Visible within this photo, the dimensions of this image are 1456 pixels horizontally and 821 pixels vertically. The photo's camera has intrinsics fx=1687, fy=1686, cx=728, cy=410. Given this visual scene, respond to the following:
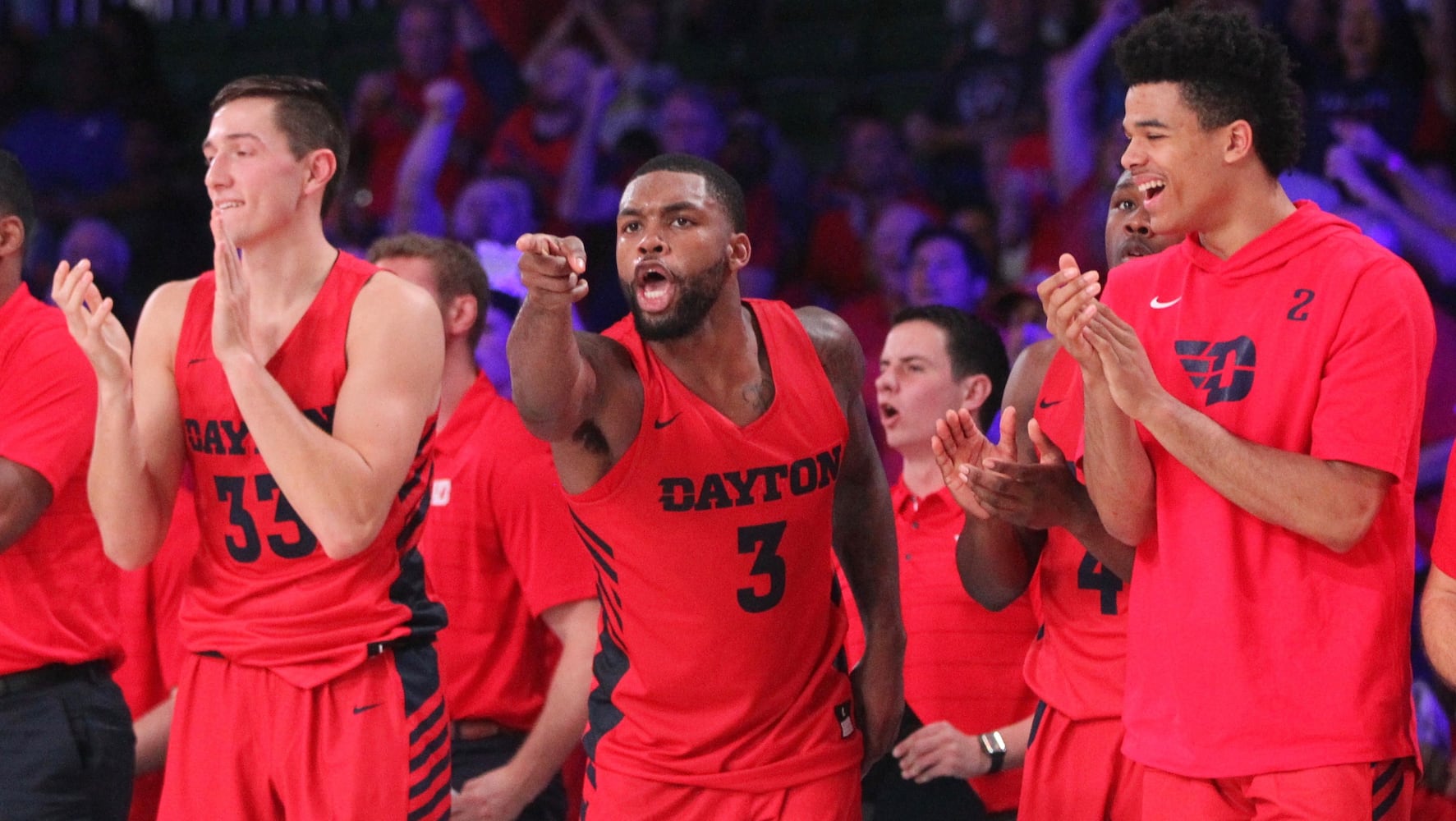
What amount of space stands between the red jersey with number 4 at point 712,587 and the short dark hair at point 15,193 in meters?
1.62

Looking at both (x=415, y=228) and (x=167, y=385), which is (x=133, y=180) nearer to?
(x=415, y=228)

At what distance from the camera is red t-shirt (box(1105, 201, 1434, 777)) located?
9.23 ft

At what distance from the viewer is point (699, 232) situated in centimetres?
353

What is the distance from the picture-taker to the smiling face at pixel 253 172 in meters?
3.63

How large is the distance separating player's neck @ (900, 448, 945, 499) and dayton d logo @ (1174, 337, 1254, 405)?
1662 mm

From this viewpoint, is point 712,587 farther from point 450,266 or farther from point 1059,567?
point 450,266

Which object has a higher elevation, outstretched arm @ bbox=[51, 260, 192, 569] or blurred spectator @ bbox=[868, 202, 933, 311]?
blurred spectator @ bbox=[868, 202, 933, 311]

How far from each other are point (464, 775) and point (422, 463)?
3.60 ft

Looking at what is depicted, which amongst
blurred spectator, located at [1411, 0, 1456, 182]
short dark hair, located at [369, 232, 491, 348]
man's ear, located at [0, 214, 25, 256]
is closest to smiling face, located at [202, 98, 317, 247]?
man's ear, located at [0, 214, 25, 256]

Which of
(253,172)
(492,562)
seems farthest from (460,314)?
(253,172)

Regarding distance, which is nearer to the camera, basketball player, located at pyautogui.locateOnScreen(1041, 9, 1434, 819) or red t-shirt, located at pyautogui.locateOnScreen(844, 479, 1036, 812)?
basketball player, located at pyautogui.locateOnScreen(1041, 9, 1434, 819)

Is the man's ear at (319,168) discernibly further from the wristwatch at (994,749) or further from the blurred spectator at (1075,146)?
the blurred spectator at (1075,146)

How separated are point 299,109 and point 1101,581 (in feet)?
6.71

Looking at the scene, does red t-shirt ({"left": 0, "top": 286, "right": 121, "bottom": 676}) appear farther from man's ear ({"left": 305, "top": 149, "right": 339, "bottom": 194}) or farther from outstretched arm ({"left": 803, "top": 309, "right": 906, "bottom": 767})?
outstretched arm ({"left": 803, "top": 309, "right": 906, "bottom": 767})
